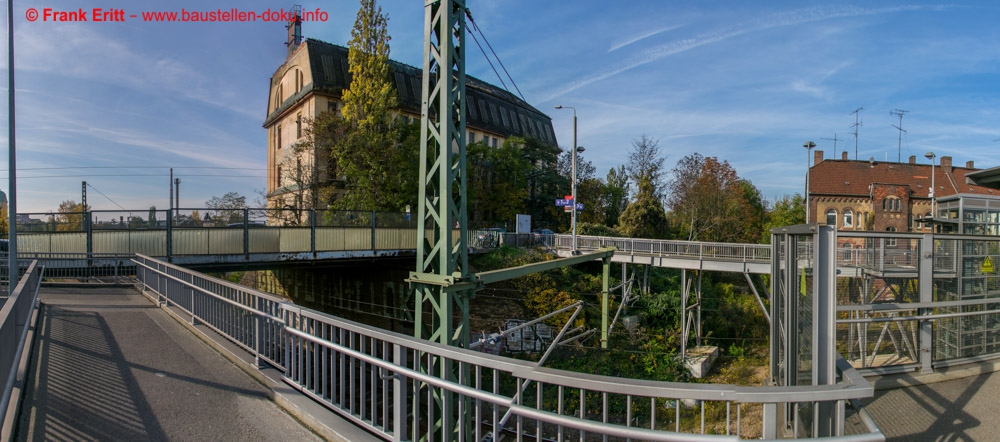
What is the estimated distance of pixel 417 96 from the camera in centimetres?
3809

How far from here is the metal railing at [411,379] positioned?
2.26 metres

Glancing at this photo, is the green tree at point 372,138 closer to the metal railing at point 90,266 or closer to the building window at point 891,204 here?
the metal railing at point 90,266

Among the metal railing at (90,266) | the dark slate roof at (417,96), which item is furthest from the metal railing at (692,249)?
the dark slate roof at (417,96)

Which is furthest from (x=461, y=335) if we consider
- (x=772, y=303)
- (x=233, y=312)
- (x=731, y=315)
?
(x=731, y=315)

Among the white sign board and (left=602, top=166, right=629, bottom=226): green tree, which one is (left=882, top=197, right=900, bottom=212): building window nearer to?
(left=602, top=166, right=629, bottom=226): green tree

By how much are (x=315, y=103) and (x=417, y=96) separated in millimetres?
8541

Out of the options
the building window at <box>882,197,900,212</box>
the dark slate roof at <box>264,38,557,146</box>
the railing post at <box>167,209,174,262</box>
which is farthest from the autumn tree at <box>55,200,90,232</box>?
the building window at <box>882,197,900,212</box>

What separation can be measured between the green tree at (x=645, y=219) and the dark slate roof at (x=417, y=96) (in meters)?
14.7

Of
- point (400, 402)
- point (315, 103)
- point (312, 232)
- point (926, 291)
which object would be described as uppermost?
point (315, 103)

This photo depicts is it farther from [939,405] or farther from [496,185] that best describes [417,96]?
[939,405]

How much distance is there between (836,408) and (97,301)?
1329 centimetres

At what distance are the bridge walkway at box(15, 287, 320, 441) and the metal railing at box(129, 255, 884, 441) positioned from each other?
0.42 meters

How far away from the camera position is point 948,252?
5543 mm

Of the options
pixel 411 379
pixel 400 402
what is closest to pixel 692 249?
pixel 411 379
